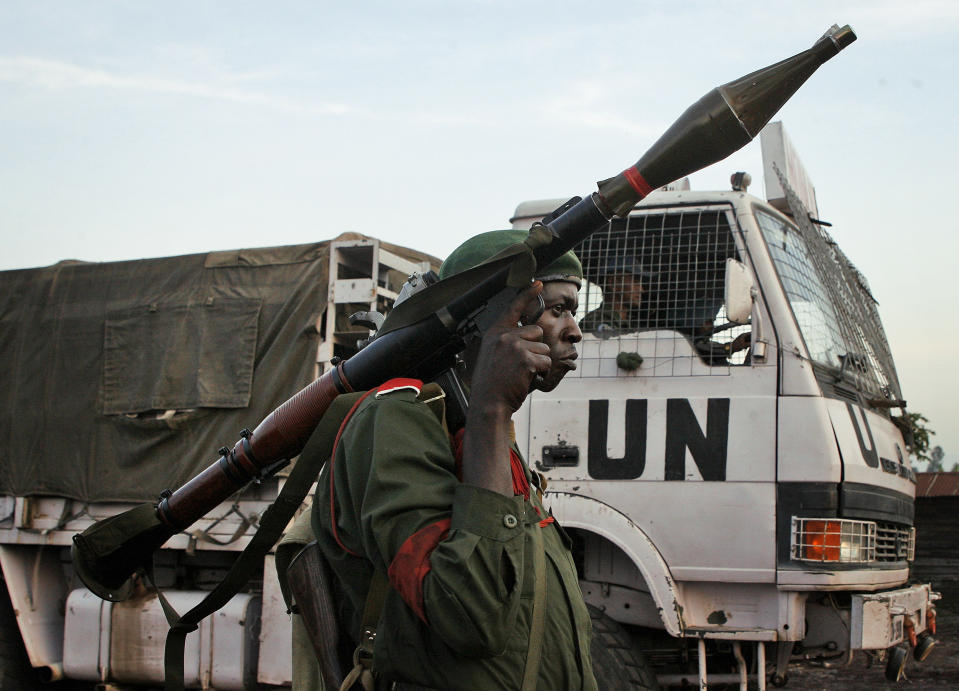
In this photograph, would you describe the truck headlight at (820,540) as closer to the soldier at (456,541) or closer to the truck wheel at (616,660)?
the truck wheel at (616,660)

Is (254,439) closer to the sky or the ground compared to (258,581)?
closer to the sky

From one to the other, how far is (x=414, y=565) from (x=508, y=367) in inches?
16.1

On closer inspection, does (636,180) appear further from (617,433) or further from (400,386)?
(617,433)

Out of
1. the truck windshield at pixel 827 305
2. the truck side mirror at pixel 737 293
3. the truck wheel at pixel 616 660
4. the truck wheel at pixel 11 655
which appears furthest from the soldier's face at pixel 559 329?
the truck wheel at pixel 11 655

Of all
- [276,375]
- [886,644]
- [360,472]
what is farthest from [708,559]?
[360,472]

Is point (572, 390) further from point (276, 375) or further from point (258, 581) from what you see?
point (258, 581)

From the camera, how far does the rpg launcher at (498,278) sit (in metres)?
2.12

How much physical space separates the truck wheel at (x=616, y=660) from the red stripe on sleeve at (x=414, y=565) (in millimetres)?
2516

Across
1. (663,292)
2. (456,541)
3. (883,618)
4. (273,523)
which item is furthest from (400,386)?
(883,618)

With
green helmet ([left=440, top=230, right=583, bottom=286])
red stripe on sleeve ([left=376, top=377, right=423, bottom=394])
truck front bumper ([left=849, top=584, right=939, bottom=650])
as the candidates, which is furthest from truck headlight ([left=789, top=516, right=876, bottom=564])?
red stripe on sleeve ([left=376, top=377, right=423, bottom=394])

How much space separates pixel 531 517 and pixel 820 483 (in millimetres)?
2480

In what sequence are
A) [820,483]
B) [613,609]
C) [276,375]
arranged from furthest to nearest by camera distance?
[276,375]
[613,609]
[820,483]

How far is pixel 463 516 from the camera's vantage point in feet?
5.95

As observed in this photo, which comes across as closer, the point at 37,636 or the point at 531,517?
the point at 531,517
